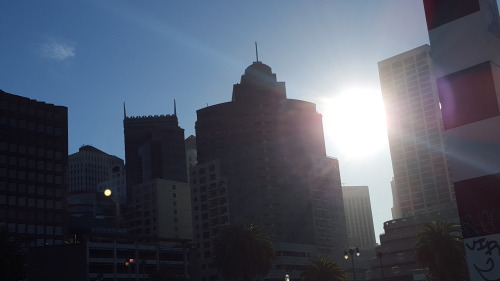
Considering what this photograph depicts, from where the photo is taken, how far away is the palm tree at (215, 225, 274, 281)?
107 meters

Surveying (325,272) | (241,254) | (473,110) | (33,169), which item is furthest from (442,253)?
(33,169)

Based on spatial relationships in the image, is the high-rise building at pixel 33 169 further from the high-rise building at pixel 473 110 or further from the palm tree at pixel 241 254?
the high-rise building at pixel 473 110

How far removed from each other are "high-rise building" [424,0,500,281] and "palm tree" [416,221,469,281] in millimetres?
57711

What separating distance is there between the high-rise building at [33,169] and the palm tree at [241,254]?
6334 cm

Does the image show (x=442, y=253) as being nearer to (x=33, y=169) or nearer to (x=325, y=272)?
(x=325, y=272)

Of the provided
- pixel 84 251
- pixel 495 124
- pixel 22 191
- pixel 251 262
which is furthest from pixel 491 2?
pixel 22 191

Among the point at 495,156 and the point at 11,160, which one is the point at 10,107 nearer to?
the point at 11,160

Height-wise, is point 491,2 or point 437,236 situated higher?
point 491,2

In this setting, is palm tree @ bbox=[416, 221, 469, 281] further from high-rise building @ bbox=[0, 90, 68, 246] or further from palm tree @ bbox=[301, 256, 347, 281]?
high-rise building @ bbox=[0, 90, 68, 246]

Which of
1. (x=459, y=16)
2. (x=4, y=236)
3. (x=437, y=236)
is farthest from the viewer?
(x=4, y=236)

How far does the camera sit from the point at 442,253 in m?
87.7

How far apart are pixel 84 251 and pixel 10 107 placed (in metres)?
49.6

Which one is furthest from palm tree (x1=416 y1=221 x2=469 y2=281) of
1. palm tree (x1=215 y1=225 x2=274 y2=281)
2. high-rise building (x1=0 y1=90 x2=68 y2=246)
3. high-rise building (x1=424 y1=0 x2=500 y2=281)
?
high-rise building (x1=0 y1=90 x2=68 y2=246)

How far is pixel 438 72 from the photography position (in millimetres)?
35750
